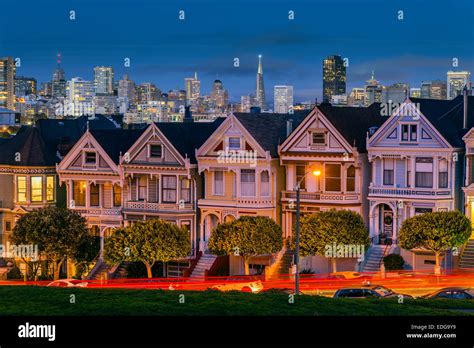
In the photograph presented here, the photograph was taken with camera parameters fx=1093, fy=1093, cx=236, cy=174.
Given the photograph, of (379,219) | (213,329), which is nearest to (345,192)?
(379,219)

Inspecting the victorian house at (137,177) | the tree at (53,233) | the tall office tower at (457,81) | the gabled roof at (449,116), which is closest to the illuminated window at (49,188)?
the victorian house at (137,177)

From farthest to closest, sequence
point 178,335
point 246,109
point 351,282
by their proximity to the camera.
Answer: point 246,109
point 351,282
point 178,335

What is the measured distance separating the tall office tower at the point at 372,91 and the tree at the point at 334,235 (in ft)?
53.2

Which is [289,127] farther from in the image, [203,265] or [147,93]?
[147,93]

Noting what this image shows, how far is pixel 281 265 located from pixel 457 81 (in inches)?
679

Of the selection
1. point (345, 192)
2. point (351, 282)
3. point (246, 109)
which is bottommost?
point (351, 282)

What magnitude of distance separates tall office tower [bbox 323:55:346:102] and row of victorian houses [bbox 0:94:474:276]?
14.6 ft

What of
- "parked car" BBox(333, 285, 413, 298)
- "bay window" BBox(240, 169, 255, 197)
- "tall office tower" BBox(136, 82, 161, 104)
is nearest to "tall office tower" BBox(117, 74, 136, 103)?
"tall office tower" BBox(136, 82, 161, 104)

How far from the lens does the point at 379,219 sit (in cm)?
5722

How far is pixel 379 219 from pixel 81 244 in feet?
53.6

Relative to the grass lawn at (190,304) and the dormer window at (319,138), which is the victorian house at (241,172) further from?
the grass lawn at (190,304)

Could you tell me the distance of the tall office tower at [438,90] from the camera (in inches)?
2825

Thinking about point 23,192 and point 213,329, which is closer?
point 213,329

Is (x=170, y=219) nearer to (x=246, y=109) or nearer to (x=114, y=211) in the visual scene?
(x=114, y=211)
